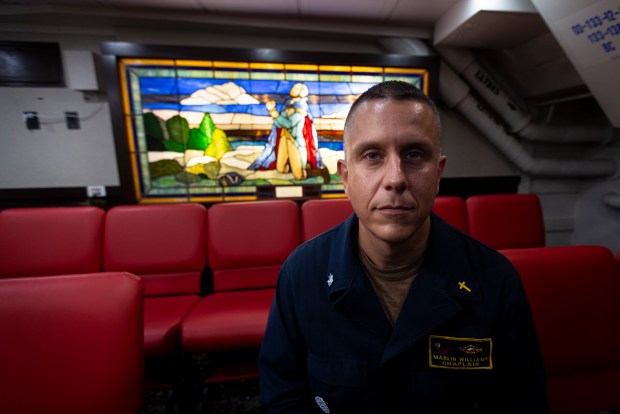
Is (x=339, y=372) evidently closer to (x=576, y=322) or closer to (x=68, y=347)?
(x=68, y=347)

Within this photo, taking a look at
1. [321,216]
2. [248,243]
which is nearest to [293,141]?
[321,216]

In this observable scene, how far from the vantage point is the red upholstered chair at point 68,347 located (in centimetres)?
71

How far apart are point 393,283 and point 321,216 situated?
1.21m

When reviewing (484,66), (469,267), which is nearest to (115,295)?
(469,267)

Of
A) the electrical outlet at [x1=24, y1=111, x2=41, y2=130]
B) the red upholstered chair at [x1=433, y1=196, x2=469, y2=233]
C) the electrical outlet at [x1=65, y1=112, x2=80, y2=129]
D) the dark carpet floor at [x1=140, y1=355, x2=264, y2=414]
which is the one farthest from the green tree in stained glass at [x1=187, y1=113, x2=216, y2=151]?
the red upholstered chair at [x1=433, y1=196, x2=469, y2=233]

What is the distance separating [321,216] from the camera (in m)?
1.99

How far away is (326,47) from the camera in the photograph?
3.07m

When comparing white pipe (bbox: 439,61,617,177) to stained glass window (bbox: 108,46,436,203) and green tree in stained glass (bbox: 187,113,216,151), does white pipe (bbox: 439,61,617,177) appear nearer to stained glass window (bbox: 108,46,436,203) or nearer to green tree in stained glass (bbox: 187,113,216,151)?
stained glass window (bbox: 108,46,436,203)

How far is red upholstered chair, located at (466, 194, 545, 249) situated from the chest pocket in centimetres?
188

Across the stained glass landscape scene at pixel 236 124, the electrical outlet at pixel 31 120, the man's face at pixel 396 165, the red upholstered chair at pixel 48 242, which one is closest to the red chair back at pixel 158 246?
the red upholstered chair at pixel 48 242

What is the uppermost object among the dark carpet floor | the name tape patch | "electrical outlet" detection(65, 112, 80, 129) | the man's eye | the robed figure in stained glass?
"electrical outlet" detection(65, 112, 80, 129)

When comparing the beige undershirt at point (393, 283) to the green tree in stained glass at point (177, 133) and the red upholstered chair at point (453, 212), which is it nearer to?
the red upholstered chair at point (453, 212)

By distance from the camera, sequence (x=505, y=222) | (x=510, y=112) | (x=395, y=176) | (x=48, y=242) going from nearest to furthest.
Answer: (x=395, y=176) < (x=48, y=242) < (x=505, y=222) < (x=510, y=112)

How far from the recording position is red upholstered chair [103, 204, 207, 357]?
5.84 feet
